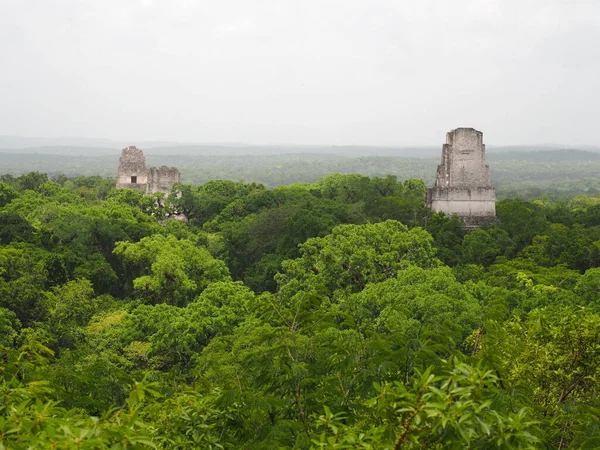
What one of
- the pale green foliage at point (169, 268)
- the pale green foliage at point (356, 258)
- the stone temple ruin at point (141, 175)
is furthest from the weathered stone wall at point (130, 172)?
the pale green foliage at point (356, 258)

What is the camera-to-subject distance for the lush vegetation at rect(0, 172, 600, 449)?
5.64 meters

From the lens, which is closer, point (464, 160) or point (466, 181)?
point (464, 160)

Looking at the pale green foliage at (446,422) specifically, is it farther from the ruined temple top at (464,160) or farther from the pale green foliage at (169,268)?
the ruined temple top at (464,160)

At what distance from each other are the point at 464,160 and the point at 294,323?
2497 centimetres

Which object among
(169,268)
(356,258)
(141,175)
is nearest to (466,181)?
(356,258)

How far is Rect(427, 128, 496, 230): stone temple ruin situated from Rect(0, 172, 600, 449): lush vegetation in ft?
3.21

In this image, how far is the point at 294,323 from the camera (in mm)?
8398

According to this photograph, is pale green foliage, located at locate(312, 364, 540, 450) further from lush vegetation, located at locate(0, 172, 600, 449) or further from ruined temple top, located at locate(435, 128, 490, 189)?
ruined temple top, located at locate(435, 128, 490, 189)

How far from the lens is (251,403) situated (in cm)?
753

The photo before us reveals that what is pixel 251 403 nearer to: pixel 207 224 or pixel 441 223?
pixel 441 223

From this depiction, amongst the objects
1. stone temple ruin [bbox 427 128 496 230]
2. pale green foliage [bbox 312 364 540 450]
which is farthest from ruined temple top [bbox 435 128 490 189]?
pale green foliage [bbox 312 364 540 450]

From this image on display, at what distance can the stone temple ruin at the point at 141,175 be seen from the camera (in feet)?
157

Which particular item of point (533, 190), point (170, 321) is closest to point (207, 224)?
point (170, 321)

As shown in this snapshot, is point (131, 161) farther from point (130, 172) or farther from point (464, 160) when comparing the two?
point (464, 160)
